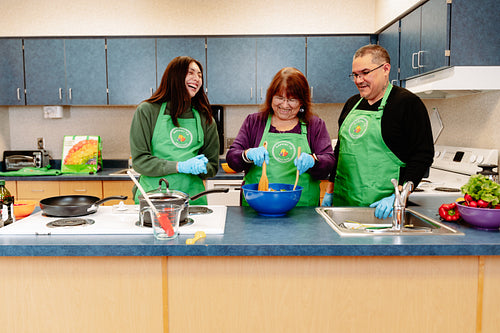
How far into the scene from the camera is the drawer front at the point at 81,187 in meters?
3.53

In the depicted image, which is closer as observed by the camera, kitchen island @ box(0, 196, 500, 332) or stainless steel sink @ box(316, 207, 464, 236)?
kitchen island @ box(0, 196, 500, 332)

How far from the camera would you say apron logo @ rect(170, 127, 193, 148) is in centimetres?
215

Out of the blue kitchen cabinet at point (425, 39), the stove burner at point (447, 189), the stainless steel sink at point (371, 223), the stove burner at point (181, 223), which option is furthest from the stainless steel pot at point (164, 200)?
the blue kitchen cabinet at point (425, 39)

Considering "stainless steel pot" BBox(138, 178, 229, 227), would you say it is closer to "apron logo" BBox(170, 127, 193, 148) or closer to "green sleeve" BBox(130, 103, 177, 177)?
"green sleeve" BBox(130, 103, 177, 177)

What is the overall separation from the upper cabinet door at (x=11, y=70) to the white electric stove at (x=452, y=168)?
142 inches

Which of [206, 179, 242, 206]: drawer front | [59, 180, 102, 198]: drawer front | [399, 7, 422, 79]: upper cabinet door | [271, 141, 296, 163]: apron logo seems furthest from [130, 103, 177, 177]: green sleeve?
[399, 7, 422, 79]: upper cabinet door

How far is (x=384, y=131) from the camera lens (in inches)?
77.7

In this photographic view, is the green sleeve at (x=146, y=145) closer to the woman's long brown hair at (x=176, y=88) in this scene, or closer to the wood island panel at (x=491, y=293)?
the woman's long brown hair at (x=176, y=88)

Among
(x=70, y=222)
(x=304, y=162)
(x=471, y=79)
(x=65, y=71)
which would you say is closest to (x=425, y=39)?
(x=471, y=79)

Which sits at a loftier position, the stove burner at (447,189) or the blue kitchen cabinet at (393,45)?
the blue kitchen cabinet at (393,45)

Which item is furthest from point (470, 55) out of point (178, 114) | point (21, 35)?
point (21, 35)

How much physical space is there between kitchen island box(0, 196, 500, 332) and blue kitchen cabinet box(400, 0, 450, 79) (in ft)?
5.18

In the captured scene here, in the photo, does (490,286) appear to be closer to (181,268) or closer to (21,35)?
(181,268)

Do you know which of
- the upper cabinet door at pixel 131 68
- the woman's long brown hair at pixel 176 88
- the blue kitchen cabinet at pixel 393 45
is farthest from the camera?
the upper cabinet door at pixel 131 68
